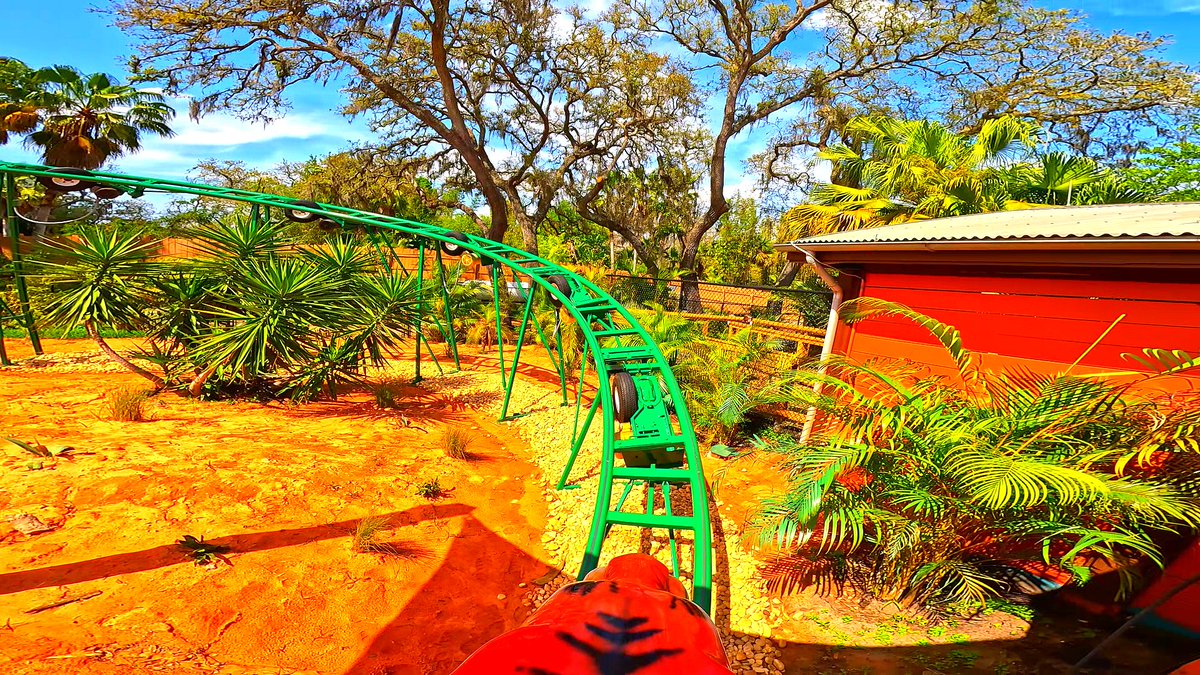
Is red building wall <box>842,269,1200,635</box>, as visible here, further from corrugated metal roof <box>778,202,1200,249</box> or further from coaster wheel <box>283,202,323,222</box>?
coaster wheel <box>283,202,323,222</box>

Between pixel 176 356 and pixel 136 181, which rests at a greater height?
pixel 136 181

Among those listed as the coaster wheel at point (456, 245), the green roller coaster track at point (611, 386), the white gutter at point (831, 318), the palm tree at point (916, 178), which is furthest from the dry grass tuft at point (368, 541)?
the palm tree at point (916, 178)

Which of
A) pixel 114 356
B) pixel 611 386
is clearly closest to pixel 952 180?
pixel 611 386

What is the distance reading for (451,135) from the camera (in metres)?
14.3

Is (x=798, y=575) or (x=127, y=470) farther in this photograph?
(x=127, y=470)

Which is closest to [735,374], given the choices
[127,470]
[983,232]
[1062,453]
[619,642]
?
[983,232]

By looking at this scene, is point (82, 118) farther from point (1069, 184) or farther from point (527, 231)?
point (1069, 184)

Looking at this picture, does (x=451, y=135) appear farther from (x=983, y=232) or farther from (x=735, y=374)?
(x=983, y=232)

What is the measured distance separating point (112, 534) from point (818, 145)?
19.5 meters

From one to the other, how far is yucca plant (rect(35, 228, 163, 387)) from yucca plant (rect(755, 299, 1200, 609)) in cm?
760

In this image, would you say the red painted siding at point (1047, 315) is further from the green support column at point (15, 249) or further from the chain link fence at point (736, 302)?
the green support column at point (15, 249)

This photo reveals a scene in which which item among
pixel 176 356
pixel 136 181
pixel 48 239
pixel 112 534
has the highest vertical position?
pixel 136 181

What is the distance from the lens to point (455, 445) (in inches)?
221

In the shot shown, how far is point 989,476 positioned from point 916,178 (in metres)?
8.58
